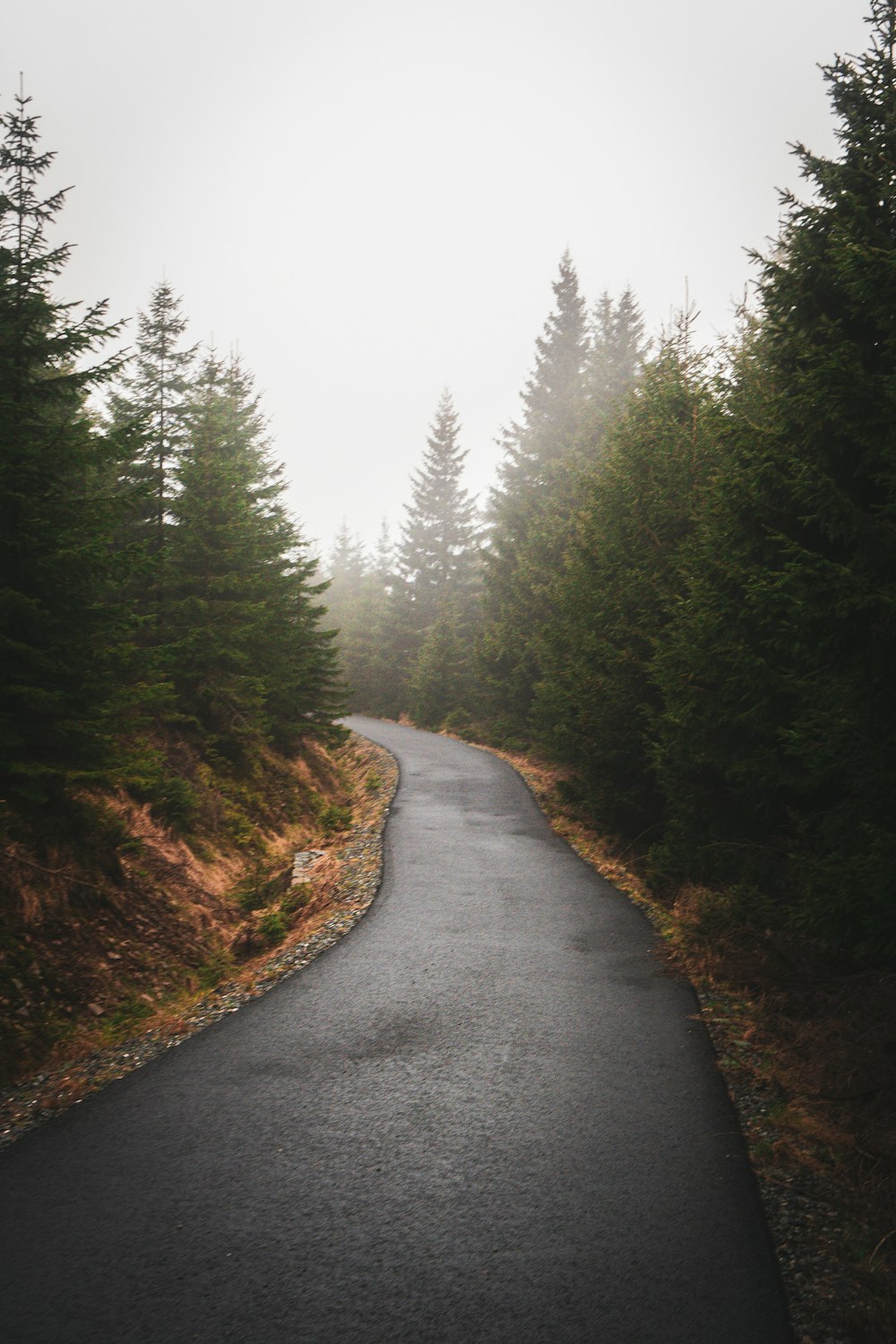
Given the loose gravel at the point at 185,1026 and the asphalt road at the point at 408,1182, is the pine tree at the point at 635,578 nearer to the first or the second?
the loose gravel at the point at 185,1026

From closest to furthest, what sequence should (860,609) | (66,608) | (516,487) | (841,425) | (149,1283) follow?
(149,1283), (860,609), (841,425), (66,608), (516,487)

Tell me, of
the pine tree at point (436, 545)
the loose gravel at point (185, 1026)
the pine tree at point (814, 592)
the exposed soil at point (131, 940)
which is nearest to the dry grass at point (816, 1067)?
the pine tree at point (814, 592)

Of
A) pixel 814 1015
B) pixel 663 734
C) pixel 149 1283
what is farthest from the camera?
pixel 663 734

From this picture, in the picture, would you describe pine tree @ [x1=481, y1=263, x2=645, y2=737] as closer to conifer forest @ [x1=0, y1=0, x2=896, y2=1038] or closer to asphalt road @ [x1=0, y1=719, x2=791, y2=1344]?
conifer forest @ [x1=0, y1=0, x2=896, y2=1038]

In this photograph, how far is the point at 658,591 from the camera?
10.5 m

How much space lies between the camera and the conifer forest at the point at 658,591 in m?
5.18

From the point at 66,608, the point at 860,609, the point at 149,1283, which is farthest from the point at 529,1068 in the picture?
the point at 66,608

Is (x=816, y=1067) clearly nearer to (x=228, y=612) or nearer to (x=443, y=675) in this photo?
(x=228, y=612)

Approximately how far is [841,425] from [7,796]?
27.1 feet

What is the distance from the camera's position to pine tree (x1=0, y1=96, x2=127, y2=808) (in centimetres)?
625

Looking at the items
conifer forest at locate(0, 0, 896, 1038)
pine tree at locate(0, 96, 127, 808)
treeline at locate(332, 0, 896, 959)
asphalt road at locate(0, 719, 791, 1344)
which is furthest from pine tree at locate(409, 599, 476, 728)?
asphalt road at locate(0, 719, 791, 1344)

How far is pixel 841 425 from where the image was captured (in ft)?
17.3

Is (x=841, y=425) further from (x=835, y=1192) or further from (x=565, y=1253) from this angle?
(x=565, y=1253)

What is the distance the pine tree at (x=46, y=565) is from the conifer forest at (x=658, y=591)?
0.10 feet
